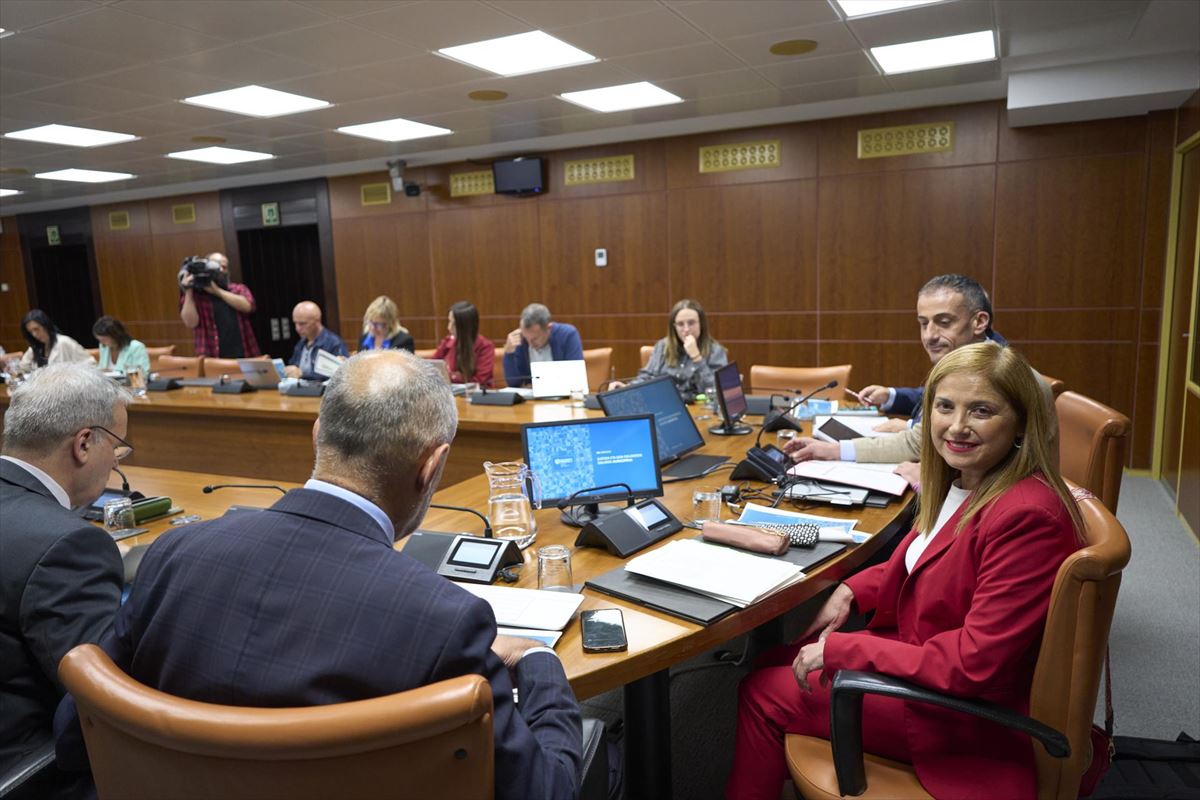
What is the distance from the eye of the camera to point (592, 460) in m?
2.17

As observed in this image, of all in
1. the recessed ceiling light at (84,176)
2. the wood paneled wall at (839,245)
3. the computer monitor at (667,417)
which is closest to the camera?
the computer monitor at (667,417)

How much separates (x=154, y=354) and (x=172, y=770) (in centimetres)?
898

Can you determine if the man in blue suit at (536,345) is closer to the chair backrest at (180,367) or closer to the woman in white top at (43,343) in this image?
the chair backrest at (180,367)

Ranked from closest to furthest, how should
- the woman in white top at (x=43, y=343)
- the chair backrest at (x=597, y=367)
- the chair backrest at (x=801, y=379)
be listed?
the chair backrest at (x=801, y=379)
the chair backrest at (x=597, y=367)
the woman in white top at (x=43, y=343)

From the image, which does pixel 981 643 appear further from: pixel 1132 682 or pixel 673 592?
pixel 1132 682

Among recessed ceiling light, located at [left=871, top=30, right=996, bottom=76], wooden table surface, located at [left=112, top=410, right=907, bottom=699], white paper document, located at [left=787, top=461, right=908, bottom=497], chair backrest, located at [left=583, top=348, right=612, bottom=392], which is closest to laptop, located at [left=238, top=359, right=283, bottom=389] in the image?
chair backrest, located at [left=583, top=348, right=612, bottom=392]

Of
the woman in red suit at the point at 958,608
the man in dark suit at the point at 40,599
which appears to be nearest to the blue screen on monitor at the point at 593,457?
the woman in red suit at the point at 958,608

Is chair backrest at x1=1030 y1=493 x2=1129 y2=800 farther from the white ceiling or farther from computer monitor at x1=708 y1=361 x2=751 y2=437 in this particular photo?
the white ceiling

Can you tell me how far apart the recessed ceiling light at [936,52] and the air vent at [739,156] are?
148cm

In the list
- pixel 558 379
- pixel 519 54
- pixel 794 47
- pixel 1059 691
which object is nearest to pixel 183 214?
pixel 519 54

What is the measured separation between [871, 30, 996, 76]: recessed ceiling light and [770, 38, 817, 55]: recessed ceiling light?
1.29ft

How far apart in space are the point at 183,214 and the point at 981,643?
33.8 feet

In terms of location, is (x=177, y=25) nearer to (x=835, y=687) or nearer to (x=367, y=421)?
(x=367, y=421)

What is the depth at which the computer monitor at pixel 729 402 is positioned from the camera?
10.6 feet
